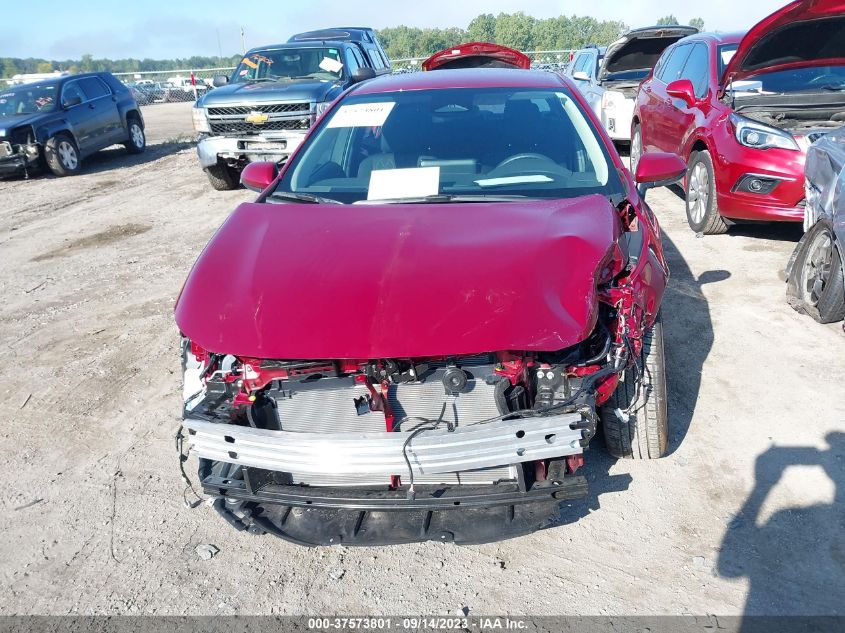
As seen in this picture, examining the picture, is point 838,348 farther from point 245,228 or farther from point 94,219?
point 94,219

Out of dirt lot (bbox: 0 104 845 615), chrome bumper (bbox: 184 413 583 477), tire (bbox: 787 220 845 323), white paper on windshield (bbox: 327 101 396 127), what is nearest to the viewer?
chrome bumper (bbox: 184 413 583 477)

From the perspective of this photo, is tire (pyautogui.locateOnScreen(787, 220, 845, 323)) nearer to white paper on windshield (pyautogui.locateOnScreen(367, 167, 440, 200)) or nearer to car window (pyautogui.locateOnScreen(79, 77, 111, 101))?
white paper on windshield (pyautogui.locateOnScreen(367, 167, 440, 200))

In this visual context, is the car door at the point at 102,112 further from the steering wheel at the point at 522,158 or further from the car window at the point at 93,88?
the steering wheel at the point at 522,158

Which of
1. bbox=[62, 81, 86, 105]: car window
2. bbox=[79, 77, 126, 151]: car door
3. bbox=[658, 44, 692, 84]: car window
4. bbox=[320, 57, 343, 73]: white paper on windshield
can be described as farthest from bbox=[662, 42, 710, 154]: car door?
bbox=[62, 81, 86, 105]: car window

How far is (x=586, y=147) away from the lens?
11.0 ft

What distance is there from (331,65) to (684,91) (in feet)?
17.9

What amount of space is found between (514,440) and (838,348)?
2.94 m

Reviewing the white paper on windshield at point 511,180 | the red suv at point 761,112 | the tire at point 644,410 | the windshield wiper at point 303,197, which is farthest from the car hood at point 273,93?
the tire at point 644,410

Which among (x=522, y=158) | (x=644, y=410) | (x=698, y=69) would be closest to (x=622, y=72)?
(x=698, y=69)

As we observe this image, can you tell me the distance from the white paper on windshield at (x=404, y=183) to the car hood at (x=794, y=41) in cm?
387

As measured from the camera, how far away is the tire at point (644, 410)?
2.82 metres

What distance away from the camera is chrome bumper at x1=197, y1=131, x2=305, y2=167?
8.62m

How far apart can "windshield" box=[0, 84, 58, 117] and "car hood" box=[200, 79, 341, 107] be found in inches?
183

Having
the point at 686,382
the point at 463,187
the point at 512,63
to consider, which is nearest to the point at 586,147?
the point at 463,187
